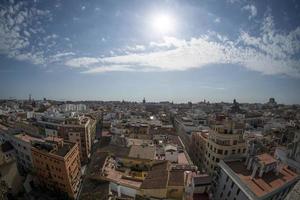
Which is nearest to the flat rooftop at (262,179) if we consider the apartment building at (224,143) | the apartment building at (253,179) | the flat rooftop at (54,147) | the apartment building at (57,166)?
the apartment building at (253,179)

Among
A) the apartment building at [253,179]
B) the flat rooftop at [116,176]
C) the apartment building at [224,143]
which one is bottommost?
the flat rooftop at [116,176]

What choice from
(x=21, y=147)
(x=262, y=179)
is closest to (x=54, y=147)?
(x=21, y=147)

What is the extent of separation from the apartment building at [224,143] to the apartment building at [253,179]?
2.34 metres

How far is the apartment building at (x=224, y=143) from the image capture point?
121ft

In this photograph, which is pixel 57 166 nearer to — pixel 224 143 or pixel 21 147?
pixel 21 147

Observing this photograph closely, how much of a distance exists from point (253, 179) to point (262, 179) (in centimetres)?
161

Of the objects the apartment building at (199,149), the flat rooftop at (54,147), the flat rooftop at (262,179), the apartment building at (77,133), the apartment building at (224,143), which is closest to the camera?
the flat rooftop at (262,179)

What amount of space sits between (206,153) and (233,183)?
12.1 meters

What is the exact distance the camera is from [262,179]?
28953mm

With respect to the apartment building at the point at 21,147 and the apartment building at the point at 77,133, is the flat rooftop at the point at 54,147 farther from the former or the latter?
the apartment building at the point at 77,133

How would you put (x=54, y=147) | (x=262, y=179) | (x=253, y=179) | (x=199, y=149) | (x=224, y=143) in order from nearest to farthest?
1. (x=253, y=179)
2. (x=262, y=179)
3. (x=224, y=143)
4. (x=54, y=147)
5. (x=199, y=149)

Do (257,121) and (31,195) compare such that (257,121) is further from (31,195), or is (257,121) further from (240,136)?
(31,195)

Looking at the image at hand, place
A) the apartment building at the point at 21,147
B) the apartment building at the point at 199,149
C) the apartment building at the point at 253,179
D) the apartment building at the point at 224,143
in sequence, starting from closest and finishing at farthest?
the apartment building at the point at 253,179, the apartment building at the point at 224,143, the apartment building at the point at 21,147, the apartment building at the point at 199,149

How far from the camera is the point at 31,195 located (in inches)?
1576
